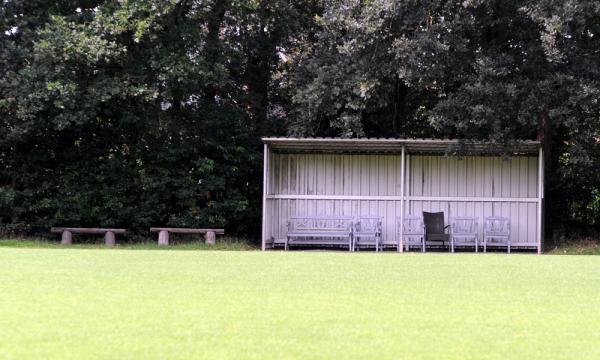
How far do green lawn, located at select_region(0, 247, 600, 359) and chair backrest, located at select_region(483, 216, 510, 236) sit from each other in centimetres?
873

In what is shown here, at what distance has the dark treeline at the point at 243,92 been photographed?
20312 millimetres

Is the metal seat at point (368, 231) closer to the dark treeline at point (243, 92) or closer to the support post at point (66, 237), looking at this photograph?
the dark treeline at point (243, 92)

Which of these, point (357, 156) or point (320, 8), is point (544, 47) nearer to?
point (357, 156)

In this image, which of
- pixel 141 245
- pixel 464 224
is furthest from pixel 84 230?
pixel 464 224

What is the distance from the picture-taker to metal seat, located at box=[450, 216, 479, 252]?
69.8ft

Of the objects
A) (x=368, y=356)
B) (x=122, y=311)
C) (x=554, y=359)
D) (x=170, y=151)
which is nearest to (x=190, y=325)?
(x=122, y=311)

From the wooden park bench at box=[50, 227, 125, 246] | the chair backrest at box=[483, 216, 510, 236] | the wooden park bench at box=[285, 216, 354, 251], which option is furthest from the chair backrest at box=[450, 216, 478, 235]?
the wooden park bench at box=[50, 227, 125, 246]

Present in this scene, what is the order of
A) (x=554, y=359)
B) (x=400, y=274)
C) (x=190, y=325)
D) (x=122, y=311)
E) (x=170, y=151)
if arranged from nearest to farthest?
(x=554, y=359) < (x=190, y=325) < (x=122, y=311) < (x=400, y=274) < (x=170, y=151)

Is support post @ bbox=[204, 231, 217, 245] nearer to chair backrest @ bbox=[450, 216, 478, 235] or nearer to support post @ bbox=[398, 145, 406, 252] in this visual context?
support post @ bbox=[398, 145, 406, 252]

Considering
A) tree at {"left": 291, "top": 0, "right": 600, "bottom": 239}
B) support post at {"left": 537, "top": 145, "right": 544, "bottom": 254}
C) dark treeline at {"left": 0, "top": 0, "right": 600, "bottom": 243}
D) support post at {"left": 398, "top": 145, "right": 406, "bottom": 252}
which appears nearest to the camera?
tree at {"left": 291, "top": 0, "right": 600, "bottom": 239}

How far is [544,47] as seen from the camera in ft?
62.9

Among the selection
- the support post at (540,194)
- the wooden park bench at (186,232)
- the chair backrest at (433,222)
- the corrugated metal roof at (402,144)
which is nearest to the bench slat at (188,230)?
the wooden park bench at (186,232)

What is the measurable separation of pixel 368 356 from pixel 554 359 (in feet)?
3.50

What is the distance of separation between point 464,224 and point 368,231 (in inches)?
86.6
